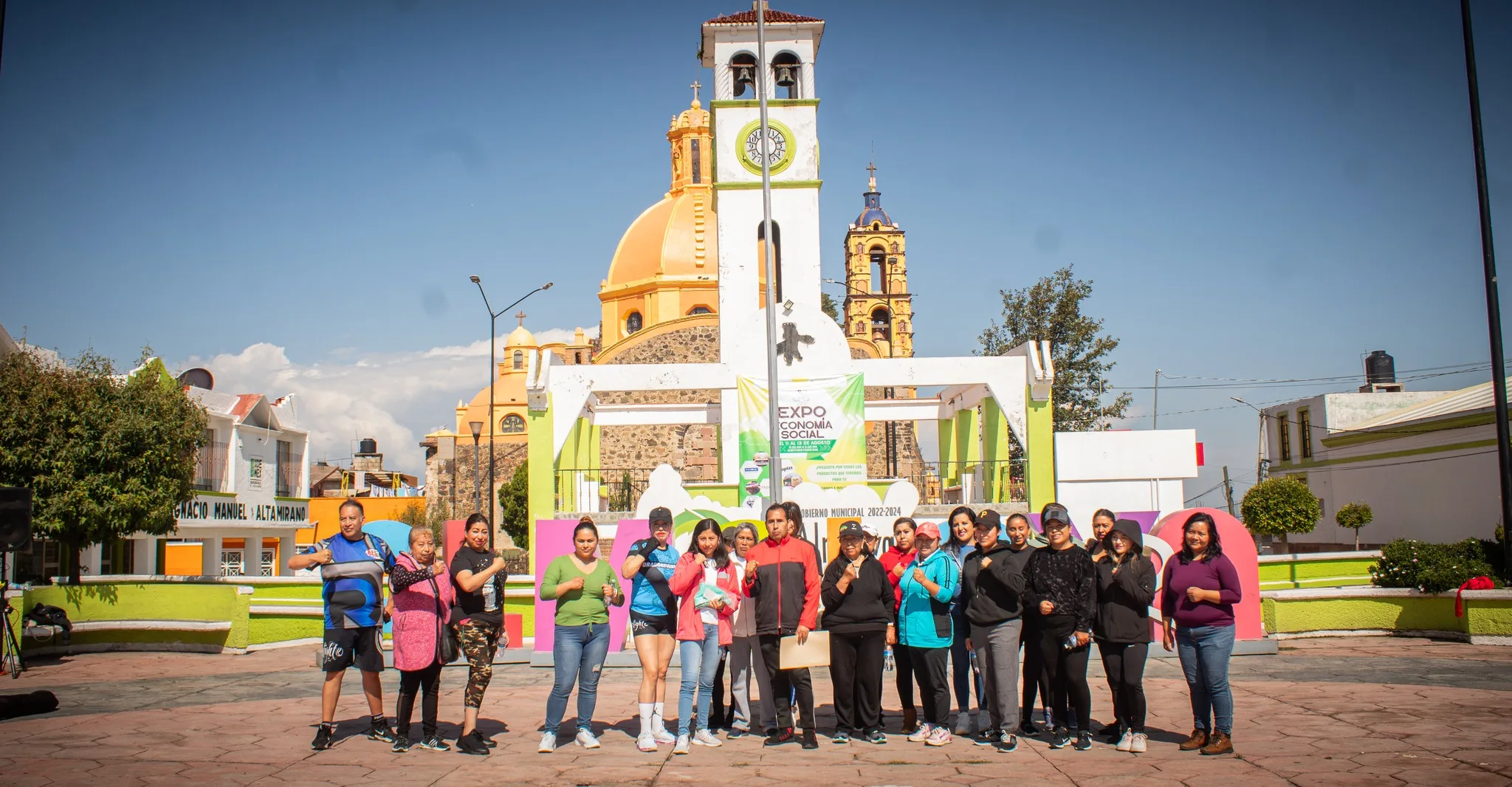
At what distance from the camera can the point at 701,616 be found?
7438 mm

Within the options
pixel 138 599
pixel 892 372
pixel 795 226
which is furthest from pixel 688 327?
pixel 138 599

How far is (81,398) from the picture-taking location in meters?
18.5

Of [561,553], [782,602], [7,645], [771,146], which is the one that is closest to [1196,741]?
[782,602]

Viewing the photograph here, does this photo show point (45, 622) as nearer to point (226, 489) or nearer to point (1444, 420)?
point (226, 489)

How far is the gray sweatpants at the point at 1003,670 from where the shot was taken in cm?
717

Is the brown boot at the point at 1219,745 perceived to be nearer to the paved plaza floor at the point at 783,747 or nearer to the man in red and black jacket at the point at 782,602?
the paved plaza floor at the point at 783,747

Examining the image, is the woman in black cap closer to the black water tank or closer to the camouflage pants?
the camouflage pants

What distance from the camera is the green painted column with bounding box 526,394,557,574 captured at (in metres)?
16.3

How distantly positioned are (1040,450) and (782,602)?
35.0 feet

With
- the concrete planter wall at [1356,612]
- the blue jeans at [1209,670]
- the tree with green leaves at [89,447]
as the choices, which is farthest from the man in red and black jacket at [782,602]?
the tree with green leaves at [89,447]

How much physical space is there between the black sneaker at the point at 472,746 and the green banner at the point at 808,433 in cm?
915

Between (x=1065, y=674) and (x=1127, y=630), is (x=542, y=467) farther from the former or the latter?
(x=1127, y=630)

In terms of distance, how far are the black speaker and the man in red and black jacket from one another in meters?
7.04

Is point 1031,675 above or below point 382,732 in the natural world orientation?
above
